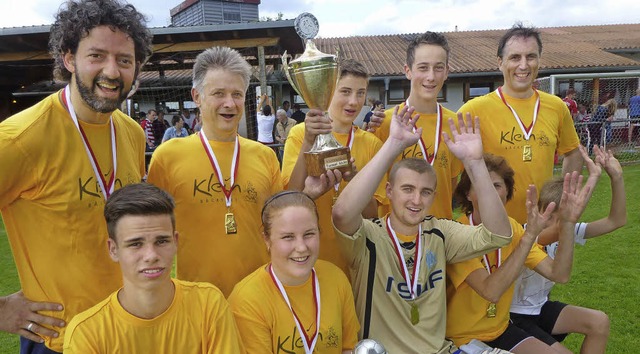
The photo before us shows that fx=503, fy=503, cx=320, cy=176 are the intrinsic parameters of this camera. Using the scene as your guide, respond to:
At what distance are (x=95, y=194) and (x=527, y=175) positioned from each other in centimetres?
295

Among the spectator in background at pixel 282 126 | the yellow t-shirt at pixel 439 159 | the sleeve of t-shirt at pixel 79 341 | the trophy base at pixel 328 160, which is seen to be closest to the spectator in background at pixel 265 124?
the spectator in background at pixel 282 126

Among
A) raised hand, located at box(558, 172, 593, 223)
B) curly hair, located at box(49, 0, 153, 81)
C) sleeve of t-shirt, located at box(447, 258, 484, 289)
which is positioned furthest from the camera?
sleeve of t-shirt, located at box(447, 258, 484, 289)

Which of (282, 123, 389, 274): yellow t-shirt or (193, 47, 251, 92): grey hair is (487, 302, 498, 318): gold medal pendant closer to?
(282, 123, 389, 274): yellow t-shirt

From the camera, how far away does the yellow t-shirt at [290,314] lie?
2438mm

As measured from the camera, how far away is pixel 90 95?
2.31m

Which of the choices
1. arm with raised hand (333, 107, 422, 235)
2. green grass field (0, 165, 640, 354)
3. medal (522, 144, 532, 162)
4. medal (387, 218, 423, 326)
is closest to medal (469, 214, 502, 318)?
medal (387, 218, 423, 326)

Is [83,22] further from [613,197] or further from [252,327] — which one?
[613,197]

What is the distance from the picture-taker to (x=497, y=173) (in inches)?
131

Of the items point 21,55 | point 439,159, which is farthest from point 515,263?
point 21,55

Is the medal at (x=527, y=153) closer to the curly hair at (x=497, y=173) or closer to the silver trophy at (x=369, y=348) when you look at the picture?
the curly hair at (x=497, y=173)

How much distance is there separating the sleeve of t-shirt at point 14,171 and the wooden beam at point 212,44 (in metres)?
11.0

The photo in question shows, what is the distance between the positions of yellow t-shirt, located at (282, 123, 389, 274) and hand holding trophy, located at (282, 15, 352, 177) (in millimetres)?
405

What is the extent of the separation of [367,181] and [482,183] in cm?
66

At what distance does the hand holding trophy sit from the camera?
8.77ft
